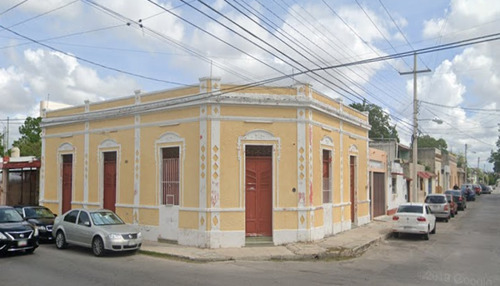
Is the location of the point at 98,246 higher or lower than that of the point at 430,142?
lower

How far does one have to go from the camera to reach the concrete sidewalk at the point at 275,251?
1356 cm

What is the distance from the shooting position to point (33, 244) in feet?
44.6

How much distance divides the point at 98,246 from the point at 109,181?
238 inches

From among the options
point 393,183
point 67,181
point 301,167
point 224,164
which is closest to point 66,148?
point 67,181

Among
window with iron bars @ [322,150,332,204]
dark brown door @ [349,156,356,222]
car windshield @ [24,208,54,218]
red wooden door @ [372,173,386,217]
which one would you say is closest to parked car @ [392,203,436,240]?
dark brown door @ [349,156,356,222]

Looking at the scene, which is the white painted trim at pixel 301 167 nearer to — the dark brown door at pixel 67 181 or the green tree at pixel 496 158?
the dark brown door at pixel 67 181

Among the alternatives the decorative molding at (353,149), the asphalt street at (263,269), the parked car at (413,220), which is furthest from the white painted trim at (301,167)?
the decorative molding at (353,149)

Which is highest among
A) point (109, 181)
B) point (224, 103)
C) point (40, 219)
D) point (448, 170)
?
point (224, 103)

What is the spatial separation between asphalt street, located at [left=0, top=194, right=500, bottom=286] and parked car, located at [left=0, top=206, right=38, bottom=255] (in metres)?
0.33

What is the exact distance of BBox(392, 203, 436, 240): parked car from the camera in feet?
60.2

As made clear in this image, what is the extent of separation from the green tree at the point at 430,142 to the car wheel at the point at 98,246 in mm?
84975

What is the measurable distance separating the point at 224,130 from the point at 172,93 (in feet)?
9.72

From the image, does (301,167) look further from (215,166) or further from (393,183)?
(393,183)

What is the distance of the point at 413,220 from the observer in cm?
1845
